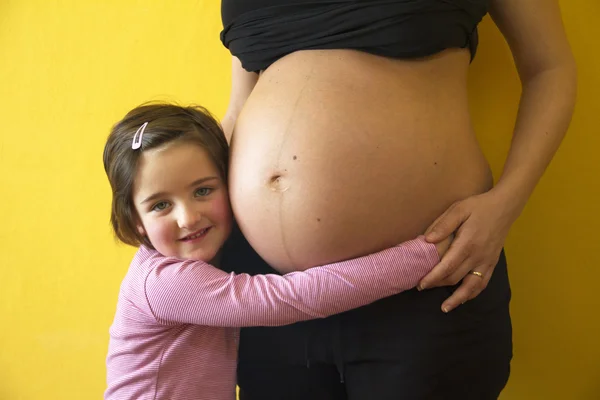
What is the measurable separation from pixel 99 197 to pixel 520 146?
3.09 ft

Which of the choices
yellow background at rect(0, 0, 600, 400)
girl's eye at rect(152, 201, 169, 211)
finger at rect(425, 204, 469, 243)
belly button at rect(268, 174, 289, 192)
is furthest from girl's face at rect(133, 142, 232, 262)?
yellow background at rect(0, 0, 600, 400)

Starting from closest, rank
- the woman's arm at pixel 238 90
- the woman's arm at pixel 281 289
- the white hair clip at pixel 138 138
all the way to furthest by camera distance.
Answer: the woman's arm at pixel 281 289, the white hair clip at pixel 138 138, the woman's arm at pixel 238 90

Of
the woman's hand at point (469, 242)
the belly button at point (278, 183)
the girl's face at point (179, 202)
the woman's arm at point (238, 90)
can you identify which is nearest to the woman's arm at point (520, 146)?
the woman's hand at point (469, 242)

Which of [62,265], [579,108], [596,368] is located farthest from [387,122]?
[62,265]

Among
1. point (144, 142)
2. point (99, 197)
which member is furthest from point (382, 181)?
point (99, 197)

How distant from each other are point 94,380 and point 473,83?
1148mm

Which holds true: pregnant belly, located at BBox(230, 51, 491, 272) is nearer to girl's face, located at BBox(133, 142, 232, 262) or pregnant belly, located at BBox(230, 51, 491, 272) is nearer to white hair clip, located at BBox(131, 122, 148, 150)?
girl's face, located at BBox(133, 142, 232, 262)

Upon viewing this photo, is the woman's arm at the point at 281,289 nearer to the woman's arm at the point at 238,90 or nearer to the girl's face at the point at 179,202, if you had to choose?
the girl's face at the point at 179,202

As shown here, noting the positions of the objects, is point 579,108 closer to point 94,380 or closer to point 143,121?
point 143,121

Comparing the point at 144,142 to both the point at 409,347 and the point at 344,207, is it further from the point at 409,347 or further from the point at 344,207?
the point at 409,347

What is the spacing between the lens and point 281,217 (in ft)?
2.25

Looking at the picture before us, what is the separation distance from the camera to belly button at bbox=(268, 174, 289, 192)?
0.68 meters

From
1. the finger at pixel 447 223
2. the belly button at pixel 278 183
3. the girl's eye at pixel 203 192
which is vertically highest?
the belly button at pixel 278 183

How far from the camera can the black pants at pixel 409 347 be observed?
67 centimetres
